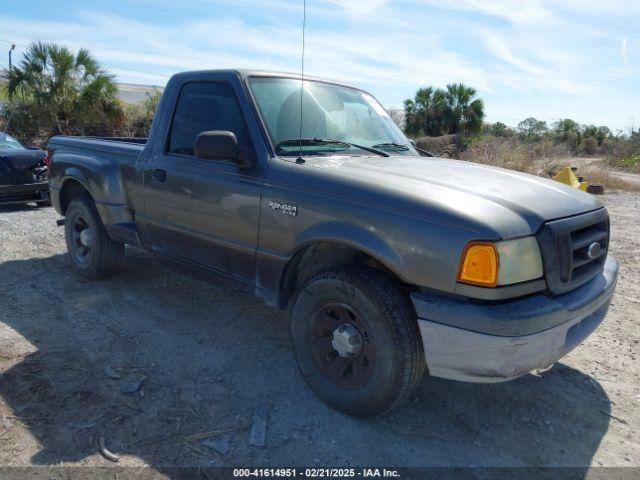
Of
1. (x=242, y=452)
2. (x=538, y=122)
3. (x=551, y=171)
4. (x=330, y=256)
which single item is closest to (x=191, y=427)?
(x=242, y=452)

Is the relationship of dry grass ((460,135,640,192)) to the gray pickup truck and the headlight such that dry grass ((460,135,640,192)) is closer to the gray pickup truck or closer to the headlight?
the gray pickup truck

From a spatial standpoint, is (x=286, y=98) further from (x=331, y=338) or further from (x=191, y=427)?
(x=191, y=427)

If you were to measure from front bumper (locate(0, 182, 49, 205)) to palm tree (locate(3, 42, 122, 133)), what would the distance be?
764 centimetres

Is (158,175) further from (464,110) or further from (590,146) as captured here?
(590,146)

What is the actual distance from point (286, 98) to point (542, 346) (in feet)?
7.61

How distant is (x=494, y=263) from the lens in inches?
94.9

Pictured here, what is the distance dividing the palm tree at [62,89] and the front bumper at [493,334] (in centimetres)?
1571

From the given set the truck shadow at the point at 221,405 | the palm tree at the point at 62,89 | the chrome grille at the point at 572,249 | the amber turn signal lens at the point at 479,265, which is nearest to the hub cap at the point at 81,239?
the truck shadow at the point at 221,405

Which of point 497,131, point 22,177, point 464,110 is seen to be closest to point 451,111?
point 464,110

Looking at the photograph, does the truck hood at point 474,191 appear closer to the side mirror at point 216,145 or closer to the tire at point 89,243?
the side mirror at point 216,145

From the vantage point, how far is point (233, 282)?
11.8 ft

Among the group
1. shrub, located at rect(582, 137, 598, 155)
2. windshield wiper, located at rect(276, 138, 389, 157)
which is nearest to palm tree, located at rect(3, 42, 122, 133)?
windshield wiper, located at rect(276, 138, 389, 157)

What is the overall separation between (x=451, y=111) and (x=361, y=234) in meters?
24.8

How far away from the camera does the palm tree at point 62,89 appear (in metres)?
15.2
